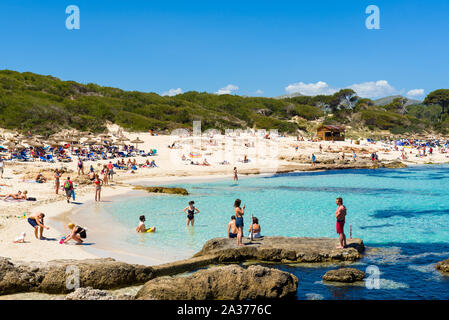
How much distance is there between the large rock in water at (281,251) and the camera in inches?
398

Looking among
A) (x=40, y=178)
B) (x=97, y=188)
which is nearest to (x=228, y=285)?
(x=97, y=188)

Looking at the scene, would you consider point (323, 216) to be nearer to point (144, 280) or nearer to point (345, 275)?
point (345, 275)

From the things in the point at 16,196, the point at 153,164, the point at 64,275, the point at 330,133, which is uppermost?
the point at 330,133

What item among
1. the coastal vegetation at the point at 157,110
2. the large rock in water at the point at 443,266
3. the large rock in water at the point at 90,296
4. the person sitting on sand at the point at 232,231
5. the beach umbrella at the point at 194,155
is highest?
the coastal vegetation at the point at 157,110

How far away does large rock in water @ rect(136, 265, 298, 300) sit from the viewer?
23.3 feet

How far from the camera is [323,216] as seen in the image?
1680 cm

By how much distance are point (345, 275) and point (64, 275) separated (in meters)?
5.76

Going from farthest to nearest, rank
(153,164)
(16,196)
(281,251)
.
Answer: (153,164), (16,196), (281,251)

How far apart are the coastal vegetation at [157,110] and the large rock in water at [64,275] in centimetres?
3914

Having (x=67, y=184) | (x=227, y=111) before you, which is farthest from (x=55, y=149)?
(x=227, y=111)

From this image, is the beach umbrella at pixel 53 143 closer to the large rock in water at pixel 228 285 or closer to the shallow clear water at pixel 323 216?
the shallow clear water at pixel 323 216

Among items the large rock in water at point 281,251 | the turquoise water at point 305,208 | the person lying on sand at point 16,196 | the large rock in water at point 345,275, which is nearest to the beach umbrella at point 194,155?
the turquoise water at point 305,208
